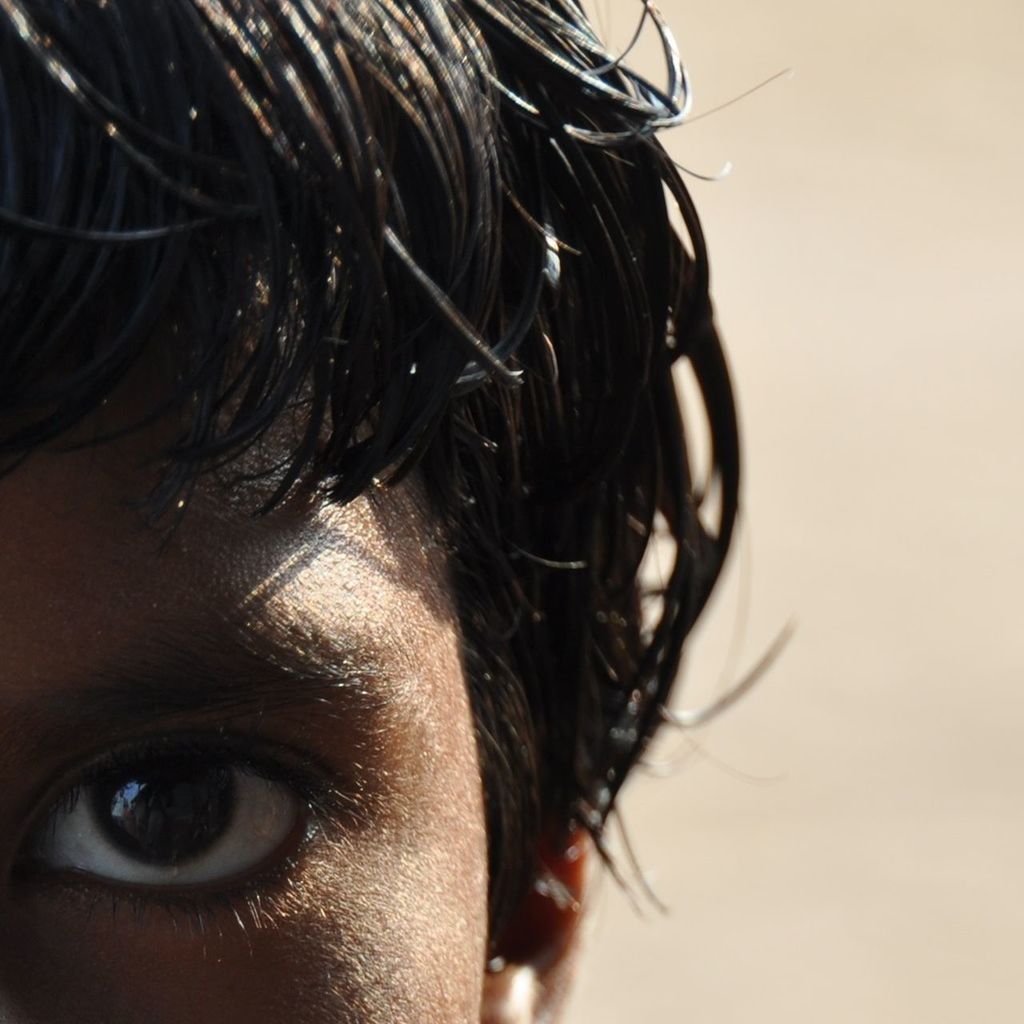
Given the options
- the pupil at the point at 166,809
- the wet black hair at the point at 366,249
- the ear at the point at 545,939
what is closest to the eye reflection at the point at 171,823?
the pupil at the point at 166,809

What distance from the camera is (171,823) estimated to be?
1.02 meters

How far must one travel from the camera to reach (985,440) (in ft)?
14.3

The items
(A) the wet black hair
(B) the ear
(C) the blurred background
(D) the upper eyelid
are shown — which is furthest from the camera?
(C) the blurred background

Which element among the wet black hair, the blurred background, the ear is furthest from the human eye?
the blurred background

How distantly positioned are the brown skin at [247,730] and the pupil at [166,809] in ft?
0.08

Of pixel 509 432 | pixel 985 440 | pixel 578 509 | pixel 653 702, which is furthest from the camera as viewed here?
pixel 985 440


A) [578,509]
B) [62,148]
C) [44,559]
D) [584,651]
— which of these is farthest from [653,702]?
[62,148]

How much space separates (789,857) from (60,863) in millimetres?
2540

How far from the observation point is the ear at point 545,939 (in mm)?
1412

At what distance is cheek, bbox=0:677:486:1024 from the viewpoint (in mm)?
948

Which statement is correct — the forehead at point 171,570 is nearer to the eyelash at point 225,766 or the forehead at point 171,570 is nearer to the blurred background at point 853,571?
the eyelash at point 225,766

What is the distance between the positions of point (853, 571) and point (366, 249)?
322 centimetres

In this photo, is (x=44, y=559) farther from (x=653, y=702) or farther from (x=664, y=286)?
(x=653, y=702)

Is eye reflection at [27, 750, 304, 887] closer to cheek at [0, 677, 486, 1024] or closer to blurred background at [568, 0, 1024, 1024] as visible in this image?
cheek at [0, 677, 486, 1024]
